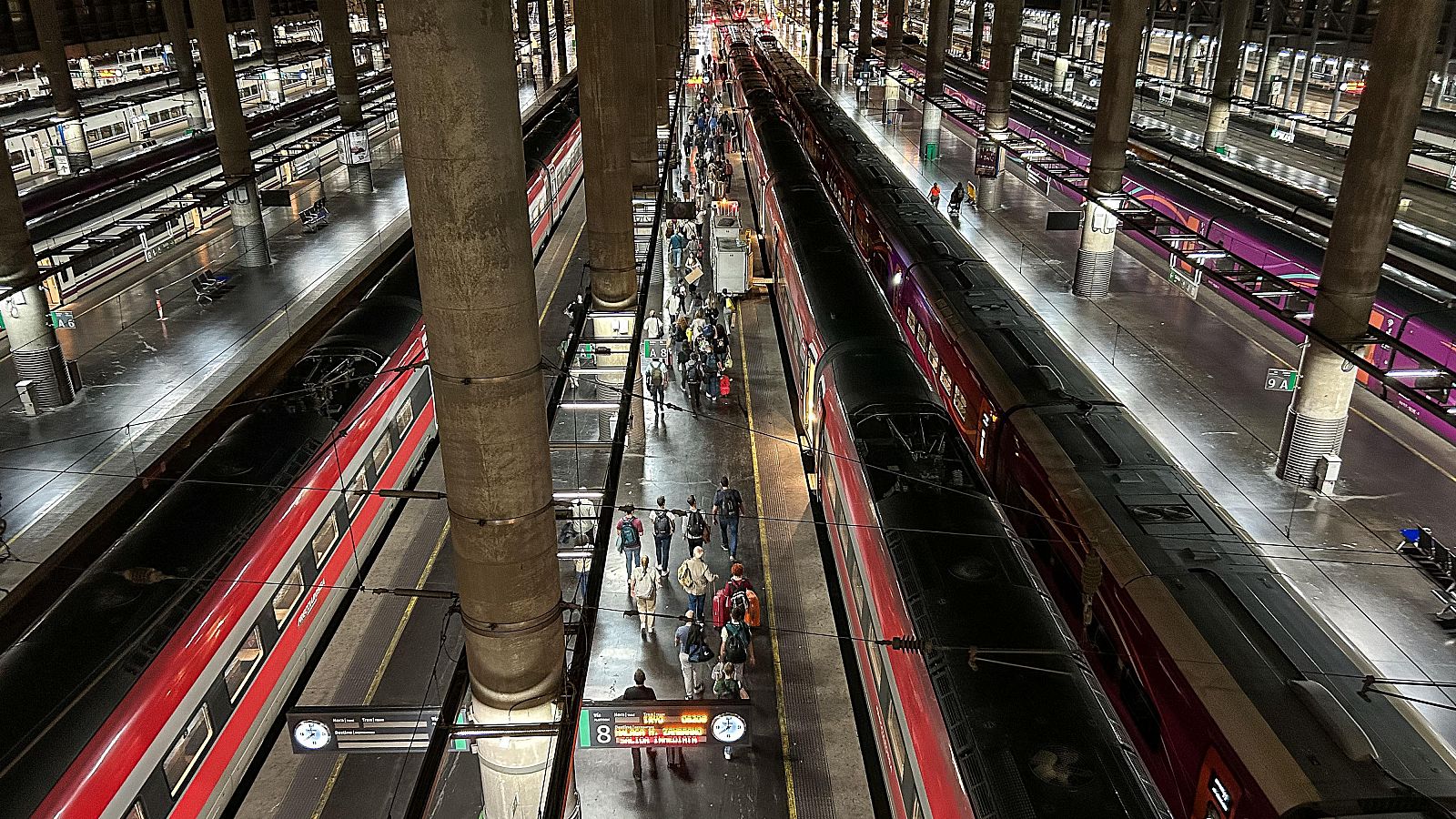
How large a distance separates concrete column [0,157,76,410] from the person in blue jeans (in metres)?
14.7

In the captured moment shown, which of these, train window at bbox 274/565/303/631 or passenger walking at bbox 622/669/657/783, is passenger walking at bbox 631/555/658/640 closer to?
passenger walking at bbox 622/669/657/783

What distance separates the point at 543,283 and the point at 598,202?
9.58 metres

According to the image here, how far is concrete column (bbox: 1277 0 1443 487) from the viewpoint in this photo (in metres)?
15.6

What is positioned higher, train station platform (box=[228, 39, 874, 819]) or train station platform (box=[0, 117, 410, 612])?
train station platform (box=[0, 117, 410, 612])

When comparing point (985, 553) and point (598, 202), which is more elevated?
point (598, 202)

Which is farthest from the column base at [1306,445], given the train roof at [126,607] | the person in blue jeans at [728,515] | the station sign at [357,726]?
the train roof at [126,607]

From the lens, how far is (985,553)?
10.5 metres

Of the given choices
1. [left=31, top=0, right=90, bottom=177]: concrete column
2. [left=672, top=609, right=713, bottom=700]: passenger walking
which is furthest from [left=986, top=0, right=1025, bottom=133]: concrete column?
[left=31, top=0, right=90, bottom=177]: concrete column

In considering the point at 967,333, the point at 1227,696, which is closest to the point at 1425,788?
the point at 1227,696

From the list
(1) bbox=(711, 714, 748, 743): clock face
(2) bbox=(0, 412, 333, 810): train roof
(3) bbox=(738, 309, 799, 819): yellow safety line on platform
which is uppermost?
(2) bbox=(0, 412, 333, 810): train roof

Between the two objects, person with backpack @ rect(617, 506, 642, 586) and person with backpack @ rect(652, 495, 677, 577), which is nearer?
person with backpack @ rect(617, 506, 642, 586)

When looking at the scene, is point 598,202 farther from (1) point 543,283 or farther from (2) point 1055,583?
(2) point 1055,583

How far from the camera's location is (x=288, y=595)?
12133 millimetres

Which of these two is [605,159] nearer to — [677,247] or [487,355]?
[677,247]
